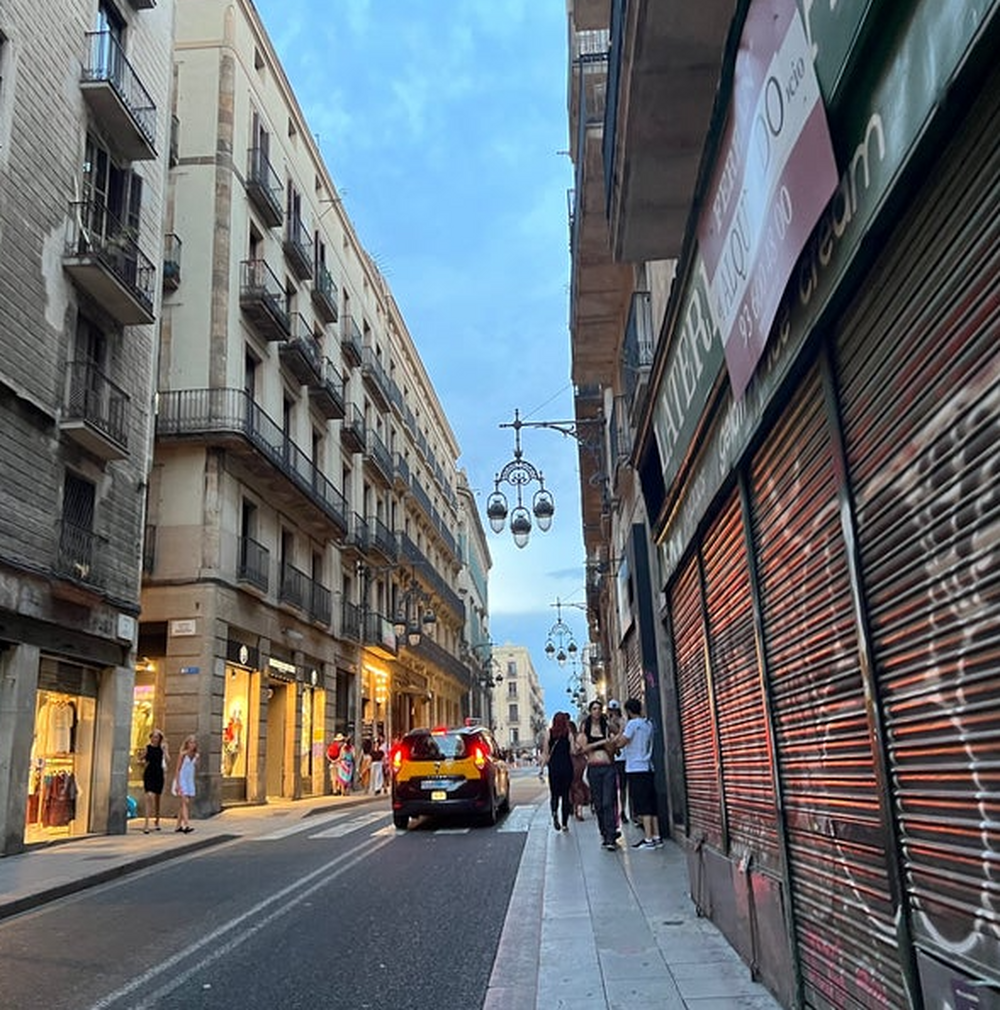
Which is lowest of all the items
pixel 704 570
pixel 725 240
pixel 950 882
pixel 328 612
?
pixel 950 882

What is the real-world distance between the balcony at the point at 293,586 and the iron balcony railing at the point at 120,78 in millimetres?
11944

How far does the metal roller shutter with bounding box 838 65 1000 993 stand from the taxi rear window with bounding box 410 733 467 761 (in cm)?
1328

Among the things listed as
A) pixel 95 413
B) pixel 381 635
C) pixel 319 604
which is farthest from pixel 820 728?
pixel 381 635

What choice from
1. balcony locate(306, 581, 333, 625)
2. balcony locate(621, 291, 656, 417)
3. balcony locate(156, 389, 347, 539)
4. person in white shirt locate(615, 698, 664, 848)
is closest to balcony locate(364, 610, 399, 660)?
balcony locate(306, 581, 333, 625)

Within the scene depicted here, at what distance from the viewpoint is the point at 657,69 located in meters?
7.20

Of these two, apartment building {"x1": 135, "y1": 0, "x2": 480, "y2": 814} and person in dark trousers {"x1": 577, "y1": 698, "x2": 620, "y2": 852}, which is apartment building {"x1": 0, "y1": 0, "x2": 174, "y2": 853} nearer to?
apartment building {"x1": 135, "y1": 0, "x2": 480, "y2": 814}

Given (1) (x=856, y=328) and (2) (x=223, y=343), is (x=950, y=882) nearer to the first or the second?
(1) (x=856, y=328)

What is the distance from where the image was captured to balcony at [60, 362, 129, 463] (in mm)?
15635

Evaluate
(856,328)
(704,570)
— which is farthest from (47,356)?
(856,328)

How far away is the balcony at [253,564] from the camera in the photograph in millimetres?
23734

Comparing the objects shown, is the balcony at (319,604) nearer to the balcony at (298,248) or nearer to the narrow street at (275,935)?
the balcony at (298,248)

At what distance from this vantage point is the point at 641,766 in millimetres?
11195

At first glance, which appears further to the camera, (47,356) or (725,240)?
(47,356)

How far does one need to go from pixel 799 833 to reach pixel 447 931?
4.02 m
